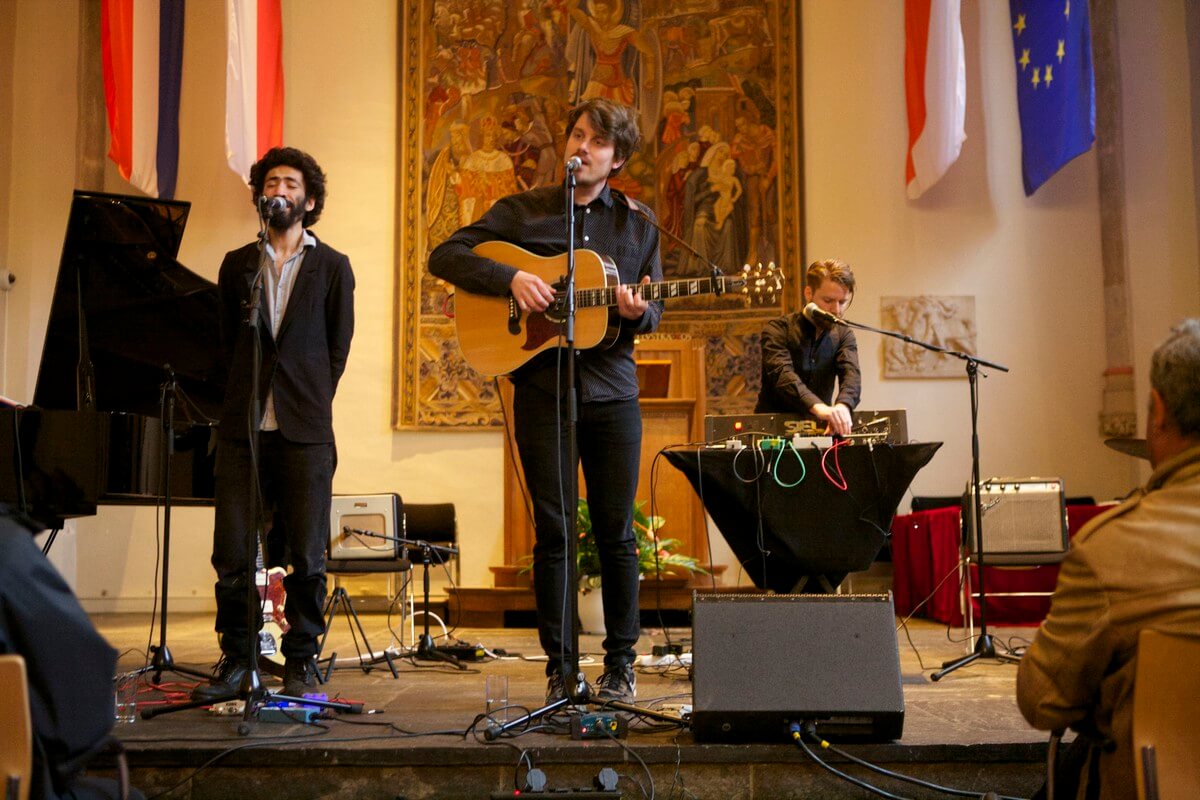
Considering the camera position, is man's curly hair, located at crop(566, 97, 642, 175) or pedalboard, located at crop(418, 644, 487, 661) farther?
pedalboard, located at crop(418, 644, 487, 661)

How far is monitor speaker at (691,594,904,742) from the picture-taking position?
313cm

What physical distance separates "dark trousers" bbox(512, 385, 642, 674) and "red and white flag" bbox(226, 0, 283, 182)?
585cm

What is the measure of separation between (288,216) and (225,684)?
168 centimetres

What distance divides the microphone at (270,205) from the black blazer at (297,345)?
20 cm

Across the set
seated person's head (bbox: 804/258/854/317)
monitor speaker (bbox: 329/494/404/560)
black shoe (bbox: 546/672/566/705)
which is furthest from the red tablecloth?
black shoe (bbox: 546/672/566/705)

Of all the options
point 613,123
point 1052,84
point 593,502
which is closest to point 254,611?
point 593,502

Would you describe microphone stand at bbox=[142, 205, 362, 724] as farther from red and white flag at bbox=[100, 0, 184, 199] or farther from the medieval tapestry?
red and white flag at bbox=[100, 0, 184, 199]

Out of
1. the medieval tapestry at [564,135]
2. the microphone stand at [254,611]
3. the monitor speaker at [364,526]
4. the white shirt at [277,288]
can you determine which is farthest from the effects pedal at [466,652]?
the medieval tapestry at [564,135]

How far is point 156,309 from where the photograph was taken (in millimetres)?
5715

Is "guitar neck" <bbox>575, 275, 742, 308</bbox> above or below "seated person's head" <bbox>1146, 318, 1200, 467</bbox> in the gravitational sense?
above

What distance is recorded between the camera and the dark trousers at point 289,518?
3885mm

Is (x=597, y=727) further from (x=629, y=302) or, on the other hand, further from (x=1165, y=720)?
(x=1165, y=720)

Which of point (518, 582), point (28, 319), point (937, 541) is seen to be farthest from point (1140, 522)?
point (28, 319)

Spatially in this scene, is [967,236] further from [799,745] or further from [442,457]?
[799,745]
